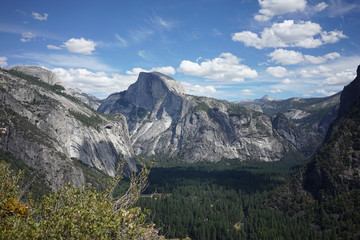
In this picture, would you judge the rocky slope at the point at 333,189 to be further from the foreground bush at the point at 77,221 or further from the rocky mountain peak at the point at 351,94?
the foreground bush at the point at 77,221

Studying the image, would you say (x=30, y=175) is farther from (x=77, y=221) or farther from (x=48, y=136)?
(x=77, y=221)

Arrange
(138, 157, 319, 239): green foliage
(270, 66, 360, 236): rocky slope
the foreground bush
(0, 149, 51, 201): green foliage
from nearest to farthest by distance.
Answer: the foreground bush < (270, 66, 360, 236): rocky slope < (138, 157, 319, 239): green foliage < (0, 149, 51, 201): green foliage

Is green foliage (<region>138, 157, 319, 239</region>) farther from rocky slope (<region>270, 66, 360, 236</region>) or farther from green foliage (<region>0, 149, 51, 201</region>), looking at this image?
green foliage (<region>0, 149, 51, 201</region>)

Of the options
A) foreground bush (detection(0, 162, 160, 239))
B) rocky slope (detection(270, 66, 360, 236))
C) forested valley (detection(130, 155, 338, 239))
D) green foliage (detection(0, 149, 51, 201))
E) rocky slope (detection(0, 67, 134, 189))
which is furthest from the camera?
rocky slope (detection(0, 67, 134, 189))

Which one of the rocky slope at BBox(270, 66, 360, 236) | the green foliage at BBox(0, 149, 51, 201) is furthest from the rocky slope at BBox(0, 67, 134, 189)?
the rocky slope at BBox(270, 66, 360, 236)

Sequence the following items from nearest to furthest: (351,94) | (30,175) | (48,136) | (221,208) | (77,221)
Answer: (77,221), (30,175), (221,208), (48,136), (351,94)

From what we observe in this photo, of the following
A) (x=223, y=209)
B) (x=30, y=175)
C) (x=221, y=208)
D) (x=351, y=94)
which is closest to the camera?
(x=30, y=175)

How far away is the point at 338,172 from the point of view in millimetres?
109938

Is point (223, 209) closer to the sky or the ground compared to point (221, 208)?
closer to the ground

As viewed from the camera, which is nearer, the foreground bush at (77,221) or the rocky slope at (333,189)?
the foreground bush at (77,221)

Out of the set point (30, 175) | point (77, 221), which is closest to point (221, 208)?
point (30, 175)

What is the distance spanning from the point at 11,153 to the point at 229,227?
4017 inches

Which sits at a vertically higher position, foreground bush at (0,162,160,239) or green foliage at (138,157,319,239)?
foreground bush at (0,162,160,239)

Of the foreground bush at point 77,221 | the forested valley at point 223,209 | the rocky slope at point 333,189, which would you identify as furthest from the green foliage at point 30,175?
the rocky slope at point 333,189
